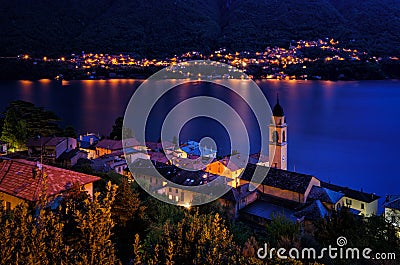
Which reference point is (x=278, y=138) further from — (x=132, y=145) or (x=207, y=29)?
(x=207, y=29)

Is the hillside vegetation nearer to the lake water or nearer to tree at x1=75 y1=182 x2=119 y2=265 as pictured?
the lake water

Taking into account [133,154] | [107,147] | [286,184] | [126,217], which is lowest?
[133,154]

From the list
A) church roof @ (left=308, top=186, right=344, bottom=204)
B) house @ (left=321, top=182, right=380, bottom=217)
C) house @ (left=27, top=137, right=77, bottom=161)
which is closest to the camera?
church roof @ (left=308, top=186, right=344, bottom=204)

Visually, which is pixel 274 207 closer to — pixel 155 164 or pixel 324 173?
pixel 155 164

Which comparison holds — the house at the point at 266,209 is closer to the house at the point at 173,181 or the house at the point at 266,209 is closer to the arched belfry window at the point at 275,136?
the house at the point at 173,181

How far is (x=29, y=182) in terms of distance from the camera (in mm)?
7238

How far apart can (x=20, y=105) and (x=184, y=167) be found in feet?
41.9

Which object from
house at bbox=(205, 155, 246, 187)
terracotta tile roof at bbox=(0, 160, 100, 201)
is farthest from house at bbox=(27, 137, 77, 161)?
terracotta tile roof at bbox=(0, 160, 100, 201)

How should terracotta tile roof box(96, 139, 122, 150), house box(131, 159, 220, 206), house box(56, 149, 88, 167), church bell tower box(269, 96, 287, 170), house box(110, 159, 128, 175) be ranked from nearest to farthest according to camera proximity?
house box(131, 159, 220, 206) < house box(56, 149, 88, 167) < house box(110, 159, 128, 175) < church bell tower box(269, 96, 287, 170) < terracotta tile roof box(96, 139, 122, 150)

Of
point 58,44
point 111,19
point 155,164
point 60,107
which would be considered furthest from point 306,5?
point 155,164

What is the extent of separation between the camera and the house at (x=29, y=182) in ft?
22.4

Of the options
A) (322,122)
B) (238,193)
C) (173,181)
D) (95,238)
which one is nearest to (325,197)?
(238,193)

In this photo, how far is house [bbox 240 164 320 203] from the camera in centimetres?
1335

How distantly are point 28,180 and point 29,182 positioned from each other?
3.9 inches
